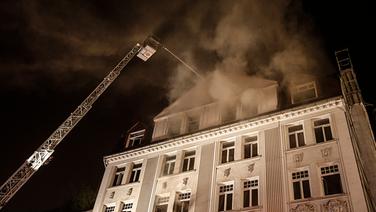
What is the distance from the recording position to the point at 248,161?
2144 centimetres

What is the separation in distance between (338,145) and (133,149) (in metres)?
15.5

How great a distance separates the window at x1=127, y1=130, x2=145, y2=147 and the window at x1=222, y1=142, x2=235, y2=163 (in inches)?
327

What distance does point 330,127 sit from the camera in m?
20.3

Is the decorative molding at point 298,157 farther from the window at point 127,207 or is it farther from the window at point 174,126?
the window at point 127,207

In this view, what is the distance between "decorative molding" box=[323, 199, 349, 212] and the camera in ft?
54.3

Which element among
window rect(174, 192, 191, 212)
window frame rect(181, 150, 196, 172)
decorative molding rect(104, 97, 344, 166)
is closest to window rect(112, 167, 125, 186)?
decorative molding rect(104, 97, 344, 166)

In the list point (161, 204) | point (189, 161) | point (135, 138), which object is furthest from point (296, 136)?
point (135, 138)

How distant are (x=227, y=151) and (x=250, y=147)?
1.74 metres

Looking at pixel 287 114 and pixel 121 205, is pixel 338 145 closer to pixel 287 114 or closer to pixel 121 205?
pixel 287 114

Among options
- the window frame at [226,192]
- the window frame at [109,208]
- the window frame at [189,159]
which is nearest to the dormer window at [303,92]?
the window frame at [226,192]

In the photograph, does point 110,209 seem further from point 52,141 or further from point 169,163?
point 52,141

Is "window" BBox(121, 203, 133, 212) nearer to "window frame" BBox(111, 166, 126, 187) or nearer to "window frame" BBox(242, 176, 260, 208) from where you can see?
"window frame" BBox(111, 166, 126, 187)

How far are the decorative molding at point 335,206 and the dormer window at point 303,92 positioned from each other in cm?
764

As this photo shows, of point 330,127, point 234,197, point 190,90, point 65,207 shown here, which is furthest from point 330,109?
point 65,207
